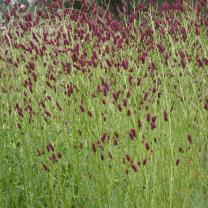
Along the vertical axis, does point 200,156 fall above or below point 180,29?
below

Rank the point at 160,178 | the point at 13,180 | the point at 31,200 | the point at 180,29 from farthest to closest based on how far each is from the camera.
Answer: the point at 180,29
the point at 13,180
the point at 31,200
the point at 160,178

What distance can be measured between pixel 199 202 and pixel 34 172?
1.07m

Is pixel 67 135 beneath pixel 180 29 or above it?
beneath

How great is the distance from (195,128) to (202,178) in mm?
403

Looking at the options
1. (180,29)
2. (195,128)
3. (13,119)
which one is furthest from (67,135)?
(180,29)

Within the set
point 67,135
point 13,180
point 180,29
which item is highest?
point 180,29

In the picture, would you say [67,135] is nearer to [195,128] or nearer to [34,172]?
[34,172]

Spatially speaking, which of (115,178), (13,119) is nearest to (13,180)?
(13,119)

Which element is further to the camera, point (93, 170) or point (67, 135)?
point (67, 135)

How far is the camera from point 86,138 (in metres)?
3.44

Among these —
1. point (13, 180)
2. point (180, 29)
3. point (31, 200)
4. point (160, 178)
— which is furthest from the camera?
point (180, 29)

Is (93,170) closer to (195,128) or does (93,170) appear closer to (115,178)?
(115,178)

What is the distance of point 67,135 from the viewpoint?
11.0 ft

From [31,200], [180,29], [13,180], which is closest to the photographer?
[31,200]
